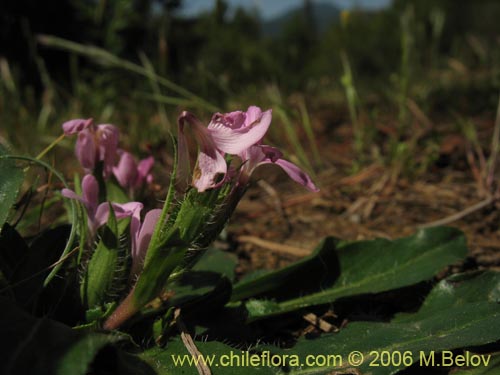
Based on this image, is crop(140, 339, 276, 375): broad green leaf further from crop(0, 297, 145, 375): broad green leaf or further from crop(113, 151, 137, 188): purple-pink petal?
crop(113, 151, 137, 188): purple-pink petal

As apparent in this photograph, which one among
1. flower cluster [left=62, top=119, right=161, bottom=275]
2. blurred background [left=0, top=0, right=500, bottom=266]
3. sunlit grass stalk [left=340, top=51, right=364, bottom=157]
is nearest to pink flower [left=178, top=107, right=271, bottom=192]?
flower cluster [left=62, top=119, right=161, bottom=275]

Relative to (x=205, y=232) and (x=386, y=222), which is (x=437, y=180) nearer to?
(x=386, y=222)

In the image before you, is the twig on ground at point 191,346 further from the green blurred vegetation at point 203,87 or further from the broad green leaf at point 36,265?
the green blurred vegetation at point 203,87

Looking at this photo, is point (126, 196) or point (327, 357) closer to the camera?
point (327, 357)

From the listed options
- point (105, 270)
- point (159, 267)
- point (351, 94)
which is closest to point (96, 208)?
point (105, 270)

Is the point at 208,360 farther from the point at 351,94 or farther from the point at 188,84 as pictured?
the point at 188,84

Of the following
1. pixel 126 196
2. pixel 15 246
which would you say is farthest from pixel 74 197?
pixel 126 196
